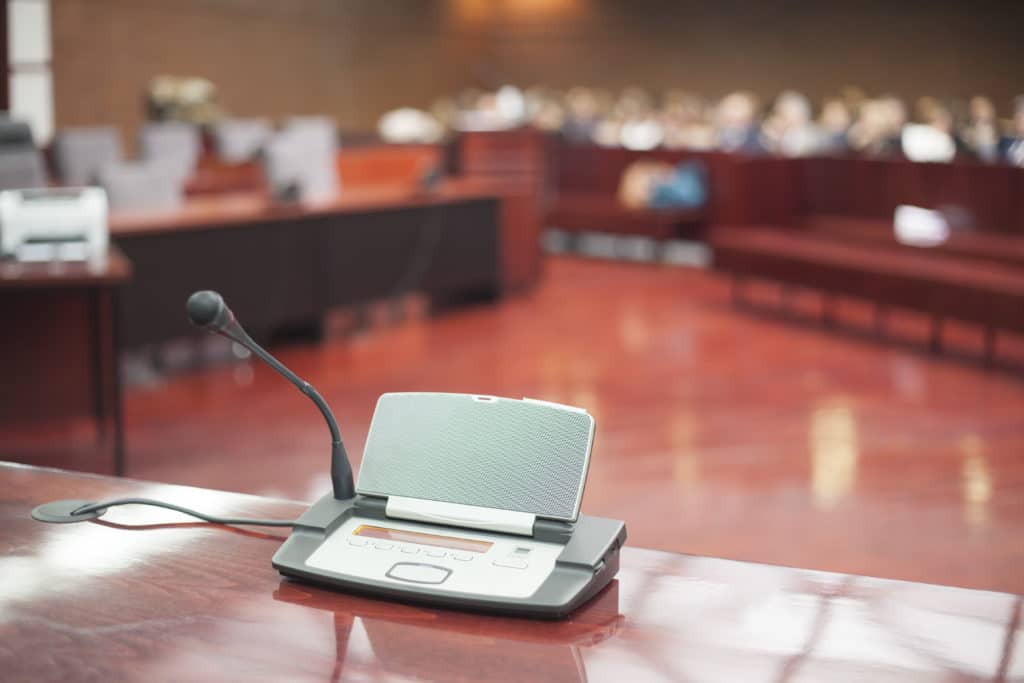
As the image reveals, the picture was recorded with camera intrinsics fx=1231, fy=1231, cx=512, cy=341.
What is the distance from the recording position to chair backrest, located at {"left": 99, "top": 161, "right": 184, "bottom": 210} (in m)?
5.95

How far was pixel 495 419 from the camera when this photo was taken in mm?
Result: 1368

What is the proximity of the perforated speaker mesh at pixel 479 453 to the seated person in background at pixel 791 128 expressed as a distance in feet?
29.8

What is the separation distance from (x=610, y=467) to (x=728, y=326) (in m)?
2.97

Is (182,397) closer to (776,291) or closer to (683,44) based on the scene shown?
(776,291)

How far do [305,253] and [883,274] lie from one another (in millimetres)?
3080

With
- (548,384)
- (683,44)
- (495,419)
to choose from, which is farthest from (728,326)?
(683,44)

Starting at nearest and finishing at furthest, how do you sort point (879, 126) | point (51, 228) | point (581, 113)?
point (51, 228) < point (879, 126) < point (581, 113)

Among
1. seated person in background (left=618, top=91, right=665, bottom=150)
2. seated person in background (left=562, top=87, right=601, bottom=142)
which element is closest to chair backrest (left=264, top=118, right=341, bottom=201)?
seated person in background (left=618, top=91, right=665, bottom=150)

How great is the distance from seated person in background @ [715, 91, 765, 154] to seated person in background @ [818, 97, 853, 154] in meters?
0.65

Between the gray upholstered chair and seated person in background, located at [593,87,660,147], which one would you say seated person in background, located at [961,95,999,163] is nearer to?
seated person in background, located at [593,87,660,147]

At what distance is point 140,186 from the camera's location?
606cm

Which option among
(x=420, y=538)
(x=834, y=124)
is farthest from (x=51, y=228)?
(x=834, y=124)

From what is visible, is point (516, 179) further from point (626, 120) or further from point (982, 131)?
point (626, 120)

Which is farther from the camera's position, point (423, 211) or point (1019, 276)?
Answer: point (423, 211)
